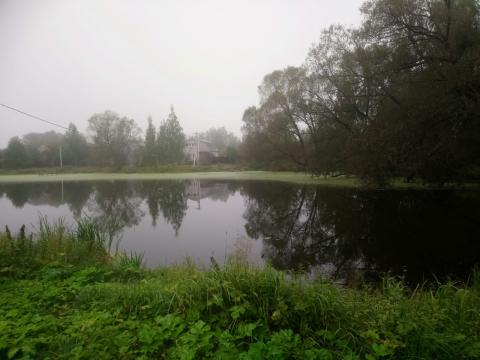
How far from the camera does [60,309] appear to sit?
2975 mm

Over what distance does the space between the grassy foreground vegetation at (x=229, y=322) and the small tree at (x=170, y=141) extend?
43.5m

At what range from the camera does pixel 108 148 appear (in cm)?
4428

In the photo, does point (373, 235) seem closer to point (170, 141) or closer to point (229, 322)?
point (229, 322)

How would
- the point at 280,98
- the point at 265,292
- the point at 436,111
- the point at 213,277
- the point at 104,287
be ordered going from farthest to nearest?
1. the point at 280,98
2. the point at 436,111
3. the point at 104,287
4. the point at 213,277
5. the point at 265,292

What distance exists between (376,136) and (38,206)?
17345 mm

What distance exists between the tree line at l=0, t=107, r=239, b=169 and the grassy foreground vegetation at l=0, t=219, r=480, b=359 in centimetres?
4400

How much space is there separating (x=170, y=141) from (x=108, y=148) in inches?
396

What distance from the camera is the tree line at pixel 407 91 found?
11.1 meters

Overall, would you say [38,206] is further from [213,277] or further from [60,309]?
[213,277]

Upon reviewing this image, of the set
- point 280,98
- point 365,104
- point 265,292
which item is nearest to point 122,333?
point 265,292

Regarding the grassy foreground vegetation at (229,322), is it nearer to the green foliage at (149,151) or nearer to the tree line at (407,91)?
the tree line at (407,91)

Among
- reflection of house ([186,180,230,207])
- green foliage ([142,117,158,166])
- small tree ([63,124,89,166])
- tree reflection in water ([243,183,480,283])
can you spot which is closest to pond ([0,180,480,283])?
tree reflection in water ([243,183,480,283])

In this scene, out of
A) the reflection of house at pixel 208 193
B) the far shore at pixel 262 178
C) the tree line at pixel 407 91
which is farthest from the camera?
the far shore at pixel 262 178

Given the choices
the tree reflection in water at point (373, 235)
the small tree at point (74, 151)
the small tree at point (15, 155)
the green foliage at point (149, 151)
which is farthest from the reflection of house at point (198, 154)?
the tree reflection in water at point (373, 235)
